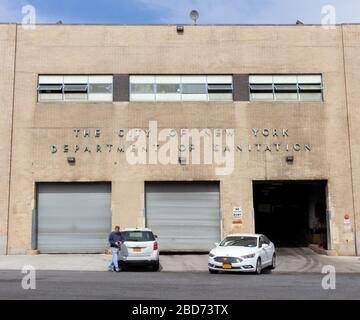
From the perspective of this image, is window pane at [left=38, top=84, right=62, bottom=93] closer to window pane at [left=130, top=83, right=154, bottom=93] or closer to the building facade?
the building facade

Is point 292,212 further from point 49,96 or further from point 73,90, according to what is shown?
point 49,96

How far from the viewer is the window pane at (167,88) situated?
1080 inches

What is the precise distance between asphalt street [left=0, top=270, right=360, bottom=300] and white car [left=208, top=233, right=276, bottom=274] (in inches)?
30.8

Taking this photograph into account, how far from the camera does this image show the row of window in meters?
27.3

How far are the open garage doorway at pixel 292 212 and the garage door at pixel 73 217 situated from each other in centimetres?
825

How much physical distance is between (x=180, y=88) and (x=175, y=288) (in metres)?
15.5

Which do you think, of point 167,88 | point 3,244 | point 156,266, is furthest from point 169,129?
point 3,244

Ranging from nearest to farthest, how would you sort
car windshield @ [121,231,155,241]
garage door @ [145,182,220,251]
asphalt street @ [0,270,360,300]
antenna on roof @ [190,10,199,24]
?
1. asphalt street @ [0,270,360,300]
2. car windshield @ [121,231,155,241]
3. garage door @ [145,182,220,251]
4. antenna on roof @ [190,10,199,24]

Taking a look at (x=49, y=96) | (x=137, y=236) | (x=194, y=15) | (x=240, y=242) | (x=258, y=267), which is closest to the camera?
(x=258, y=267)

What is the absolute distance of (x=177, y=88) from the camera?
27.5 metres

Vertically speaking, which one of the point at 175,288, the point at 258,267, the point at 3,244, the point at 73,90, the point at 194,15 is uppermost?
the point at 194,15

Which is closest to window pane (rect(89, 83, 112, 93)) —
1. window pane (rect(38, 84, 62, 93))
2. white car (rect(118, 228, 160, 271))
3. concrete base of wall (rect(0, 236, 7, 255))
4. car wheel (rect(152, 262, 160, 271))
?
window pane (rect(38, 84, 62, 93))

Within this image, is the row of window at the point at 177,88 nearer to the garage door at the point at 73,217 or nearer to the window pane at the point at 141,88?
the window pane at the point at 141,88
